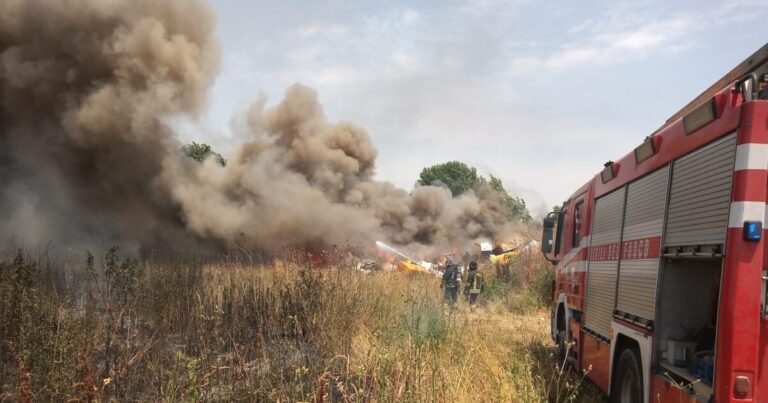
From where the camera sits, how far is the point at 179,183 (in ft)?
53.4

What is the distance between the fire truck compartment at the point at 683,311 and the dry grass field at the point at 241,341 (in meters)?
0.75

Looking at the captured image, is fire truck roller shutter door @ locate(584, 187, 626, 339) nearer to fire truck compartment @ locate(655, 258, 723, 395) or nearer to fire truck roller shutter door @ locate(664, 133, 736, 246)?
fire truck compartment @ locate(655, 258, 723, 395)

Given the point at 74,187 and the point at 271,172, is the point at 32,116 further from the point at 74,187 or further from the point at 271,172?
the point at 271,172

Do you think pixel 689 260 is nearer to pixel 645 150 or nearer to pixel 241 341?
pixel 645 150

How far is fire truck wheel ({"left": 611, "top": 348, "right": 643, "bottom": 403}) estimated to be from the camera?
14.9ft

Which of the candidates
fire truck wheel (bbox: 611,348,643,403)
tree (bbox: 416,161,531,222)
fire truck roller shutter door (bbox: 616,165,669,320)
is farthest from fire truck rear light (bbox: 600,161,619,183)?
tree (bbox: 416,161,531,222)

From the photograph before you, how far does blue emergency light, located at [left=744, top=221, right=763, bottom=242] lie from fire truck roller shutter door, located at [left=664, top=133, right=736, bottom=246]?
0.43 ft

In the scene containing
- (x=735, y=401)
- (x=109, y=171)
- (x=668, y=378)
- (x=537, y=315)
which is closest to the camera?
(x=735, y=401)

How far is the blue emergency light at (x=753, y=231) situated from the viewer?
3.14 m

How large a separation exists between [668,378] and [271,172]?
52.2 feet

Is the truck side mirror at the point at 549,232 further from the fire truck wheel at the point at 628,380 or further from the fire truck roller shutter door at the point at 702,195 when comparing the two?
the fire truck roller shutter door at the point at 702,195

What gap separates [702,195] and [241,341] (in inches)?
155

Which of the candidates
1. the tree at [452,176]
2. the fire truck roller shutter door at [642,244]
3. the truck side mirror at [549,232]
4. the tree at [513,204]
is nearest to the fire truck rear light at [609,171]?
the fire truck roller shutter door at [642,244]

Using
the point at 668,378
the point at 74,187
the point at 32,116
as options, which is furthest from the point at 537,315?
the point at 32,116
